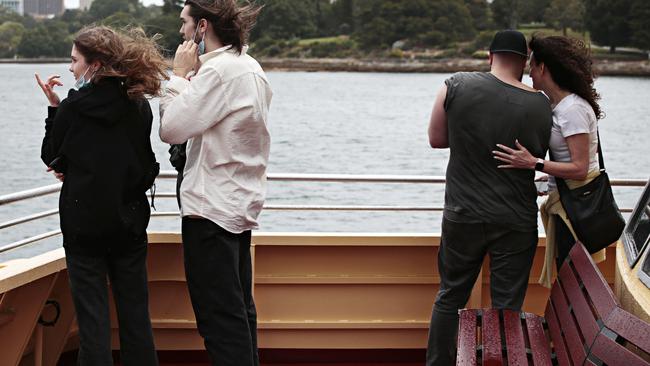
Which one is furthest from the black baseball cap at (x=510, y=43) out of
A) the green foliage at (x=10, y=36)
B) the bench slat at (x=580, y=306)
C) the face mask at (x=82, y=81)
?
the green foliage at (x=10, y=36)

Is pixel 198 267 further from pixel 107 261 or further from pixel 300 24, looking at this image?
pixel 300 24

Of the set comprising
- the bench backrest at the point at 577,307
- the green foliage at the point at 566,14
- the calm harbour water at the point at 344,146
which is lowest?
the calm harbour water at the point at 344,146

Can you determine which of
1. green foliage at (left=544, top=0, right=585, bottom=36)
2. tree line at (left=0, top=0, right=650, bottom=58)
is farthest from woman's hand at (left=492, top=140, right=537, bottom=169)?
green foliage at (left=544, top=0, right=585, bottom=36)

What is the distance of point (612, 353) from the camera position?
2592mm

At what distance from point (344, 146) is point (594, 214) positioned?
44.8m

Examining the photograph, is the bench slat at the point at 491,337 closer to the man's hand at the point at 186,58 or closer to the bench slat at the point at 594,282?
the bench slat at the point at 594,282

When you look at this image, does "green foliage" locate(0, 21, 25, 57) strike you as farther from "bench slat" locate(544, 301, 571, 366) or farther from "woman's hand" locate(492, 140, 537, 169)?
"bench slat" locate(544, 301, 571, 366)

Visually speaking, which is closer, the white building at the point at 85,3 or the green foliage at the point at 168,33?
the green foliage at the point at 168,33

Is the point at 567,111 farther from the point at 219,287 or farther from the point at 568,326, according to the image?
the point at 219,287

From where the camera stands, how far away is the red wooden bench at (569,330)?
2.60m

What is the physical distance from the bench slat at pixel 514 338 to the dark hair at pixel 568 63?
2.74ft

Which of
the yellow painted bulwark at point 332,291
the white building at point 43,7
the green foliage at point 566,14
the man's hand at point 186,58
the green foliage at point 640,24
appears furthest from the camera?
the green foliage at point 566,14

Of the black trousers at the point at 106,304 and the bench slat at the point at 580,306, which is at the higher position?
the bench slat at the point at 580,306

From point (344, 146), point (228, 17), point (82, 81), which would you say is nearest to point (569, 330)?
point (228, 17)
